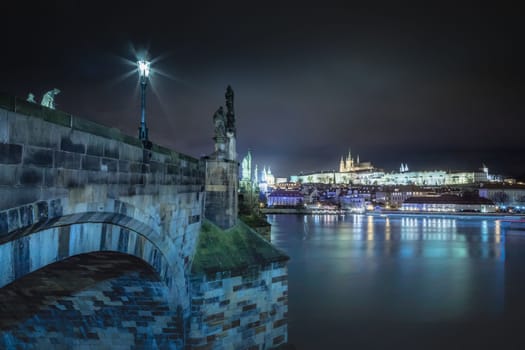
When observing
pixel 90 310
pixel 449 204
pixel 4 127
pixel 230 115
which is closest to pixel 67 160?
pixel 4 127

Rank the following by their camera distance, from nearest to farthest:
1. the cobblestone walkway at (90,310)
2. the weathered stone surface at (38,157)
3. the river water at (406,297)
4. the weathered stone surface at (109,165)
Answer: the weathered stone surface at (38,157) → the weathered stone surface at (109,165) → the cobblestone walkway at (90,310) → the river water at (406,297)

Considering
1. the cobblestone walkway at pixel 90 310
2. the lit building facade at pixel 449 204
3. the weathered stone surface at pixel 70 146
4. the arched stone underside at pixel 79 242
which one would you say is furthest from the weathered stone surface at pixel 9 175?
the lit building facade at pixel 449 204

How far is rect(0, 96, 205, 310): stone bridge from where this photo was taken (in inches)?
179

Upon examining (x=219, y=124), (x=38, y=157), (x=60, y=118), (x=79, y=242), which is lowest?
(x=79, y=242)

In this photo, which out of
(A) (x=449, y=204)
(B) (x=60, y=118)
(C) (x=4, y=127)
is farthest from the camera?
(A) (x=449, y=204)

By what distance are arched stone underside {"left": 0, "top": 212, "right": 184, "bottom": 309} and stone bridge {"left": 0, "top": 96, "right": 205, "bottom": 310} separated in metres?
0.01

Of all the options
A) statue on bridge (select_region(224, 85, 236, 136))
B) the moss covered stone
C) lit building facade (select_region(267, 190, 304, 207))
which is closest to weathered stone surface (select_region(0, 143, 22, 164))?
the moss covered stone

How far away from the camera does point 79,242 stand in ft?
19.4

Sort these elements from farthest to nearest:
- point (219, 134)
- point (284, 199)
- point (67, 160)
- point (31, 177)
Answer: point (284, 199) < point (219, 134) < point (67, 160) < point (31, 177)

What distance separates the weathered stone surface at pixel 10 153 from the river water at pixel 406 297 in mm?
13861

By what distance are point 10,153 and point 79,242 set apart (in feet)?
5.90

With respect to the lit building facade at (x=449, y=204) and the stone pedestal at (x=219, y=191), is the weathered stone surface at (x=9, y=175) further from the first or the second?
the lit building facade at (x=449, y=204)

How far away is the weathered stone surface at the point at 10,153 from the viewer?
173 inches

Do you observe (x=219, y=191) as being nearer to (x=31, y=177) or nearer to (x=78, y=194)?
(x=78, y=194)
